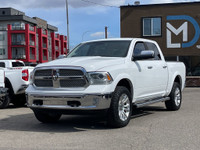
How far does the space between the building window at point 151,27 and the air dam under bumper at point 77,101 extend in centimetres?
2176

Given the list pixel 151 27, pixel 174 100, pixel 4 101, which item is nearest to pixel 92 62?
pixel 174 100

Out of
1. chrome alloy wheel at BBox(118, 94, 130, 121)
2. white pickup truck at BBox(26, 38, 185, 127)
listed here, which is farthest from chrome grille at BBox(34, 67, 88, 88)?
chrome alloy wheel at BBox(118, 94, 130, 121)

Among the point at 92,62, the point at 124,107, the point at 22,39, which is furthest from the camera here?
the point at 22,39

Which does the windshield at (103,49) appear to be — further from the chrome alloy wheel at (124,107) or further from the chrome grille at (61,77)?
the chrome grille at (61,77)

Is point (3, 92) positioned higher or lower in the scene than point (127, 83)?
lower

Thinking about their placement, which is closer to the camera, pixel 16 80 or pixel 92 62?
pixel 92 62

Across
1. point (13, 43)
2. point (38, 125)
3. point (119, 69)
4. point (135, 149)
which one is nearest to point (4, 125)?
point (38, 125)

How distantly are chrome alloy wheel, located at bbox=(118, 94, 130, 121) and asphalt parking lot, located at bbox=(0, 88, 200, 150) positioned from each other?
9.7 inches

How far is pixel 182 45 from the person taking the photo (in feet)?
89.8

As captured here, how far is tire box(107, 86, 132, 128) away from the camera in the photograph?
6785mm

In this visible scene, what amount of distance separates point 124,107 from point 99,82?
919 millimetres

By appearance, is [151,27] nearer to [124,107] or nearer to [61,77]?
[124,107]

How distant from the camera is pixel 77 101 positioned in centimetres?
662

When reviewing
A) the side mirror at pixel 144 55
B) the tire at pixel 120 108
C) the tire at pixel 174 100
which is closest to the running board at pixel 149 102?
the tire at pixel 174 100
